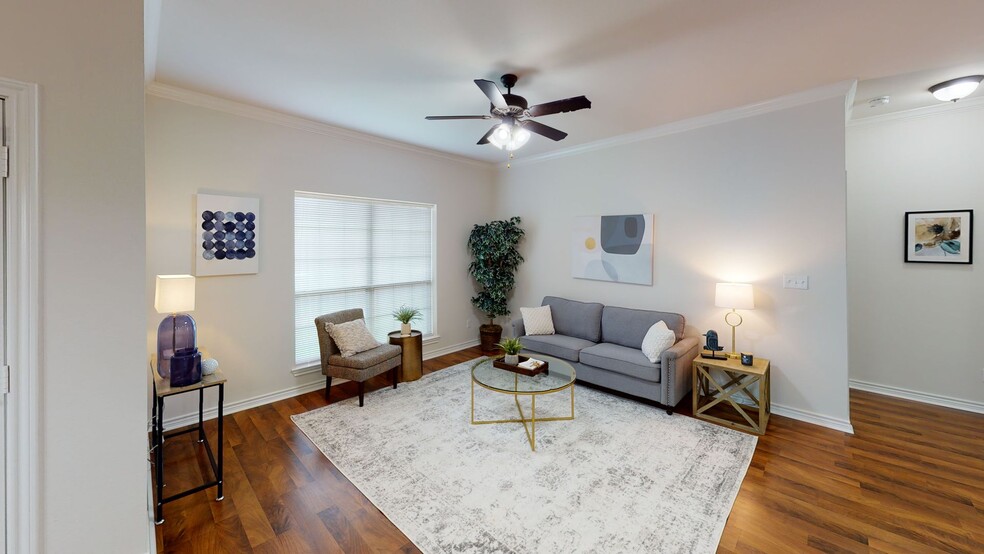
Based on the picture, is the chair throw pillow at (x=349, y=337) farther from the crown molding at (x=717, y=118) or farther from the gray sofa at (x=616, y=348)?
the crown molding at (x=717, y=118)

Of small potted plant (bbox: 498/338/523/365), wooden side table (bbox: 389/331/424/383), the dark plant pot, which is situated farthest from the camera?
the dark plant pot

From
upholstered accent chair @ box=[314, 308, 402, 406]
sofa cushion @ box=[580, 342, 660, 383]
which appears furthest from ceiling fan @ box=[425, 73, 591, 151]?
upholstered accent chair @ box=[314, 308, 402, 406]

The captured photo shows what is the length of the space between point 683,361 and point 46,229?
166 inches

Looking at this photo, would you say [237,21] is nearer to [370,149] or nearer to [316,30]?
[316,30]

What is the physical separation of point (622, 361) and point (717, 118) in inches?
102

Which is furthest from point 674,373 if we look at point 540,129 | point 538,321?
point 540,129

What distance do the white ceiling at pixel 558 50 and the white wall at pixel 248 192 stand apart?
37cm

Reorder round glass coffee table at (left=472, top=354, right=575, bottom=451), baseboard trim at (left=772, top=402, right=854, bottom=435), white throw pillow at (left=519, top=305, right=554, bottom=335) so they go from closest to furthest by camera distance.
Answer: round glass coffee table at (left=472, top=354, right=575, bottom=451), baseboard trim at (left=772, top=402, right=854, bottom=435), white throw pillow at (left=519, top=305, right=554, bottom=335)

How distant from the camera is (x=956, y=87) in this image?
2.90 metres

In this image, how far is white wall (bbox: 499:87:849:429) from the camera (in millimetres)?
3184

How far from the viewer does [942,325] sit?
3.52 meters

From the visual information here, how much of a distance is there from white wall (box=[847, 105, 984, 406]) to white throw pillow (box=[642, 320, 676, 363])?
→ 2.21 meters

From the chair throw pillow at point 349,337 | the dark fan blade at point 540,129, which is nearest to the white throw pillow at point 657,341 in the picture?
the dark fan blade at point 540,129

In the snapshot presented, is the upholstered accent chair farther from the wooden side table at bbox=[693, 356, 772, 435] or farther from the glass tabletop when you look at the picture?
the wooden side table at bbox=[693, 356, 772, 435]
